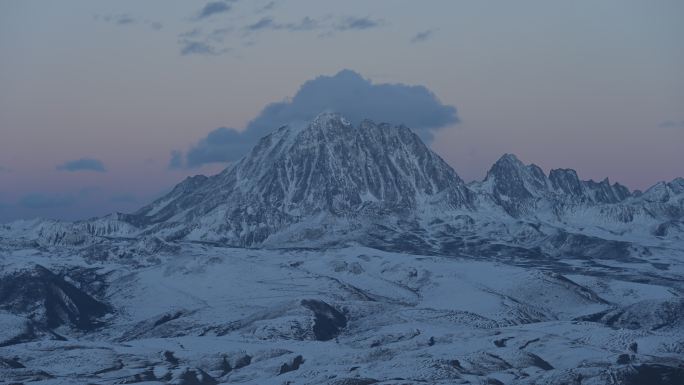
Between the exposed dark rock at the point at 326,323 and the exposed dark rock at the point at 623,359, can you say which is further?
the exposed dark rock at the point at 326,323

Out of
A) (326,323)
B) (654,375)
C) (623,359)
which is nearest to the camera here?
(654,375)

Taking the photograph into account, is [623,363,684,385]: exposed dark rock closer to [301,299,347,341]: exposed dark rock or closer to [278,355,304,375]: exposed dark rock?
[278,355,304,375]: exposed dark rock

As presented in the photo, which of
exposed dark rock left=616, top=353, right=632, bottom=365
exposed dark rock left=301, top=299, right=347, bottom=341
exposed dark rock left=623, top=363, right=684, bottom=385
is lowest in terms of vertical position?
exposed dark rock left=301, top=299, right=347, bottom=341

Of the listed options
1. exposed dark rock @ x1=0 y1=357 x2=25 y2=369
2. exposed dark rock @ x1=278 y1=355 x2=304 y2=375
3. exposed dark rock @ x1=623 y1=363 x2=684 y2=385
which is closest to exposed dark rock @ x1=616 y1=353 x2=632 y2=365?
exposed dark rock @ x1=623 y1=363 x2=684 y2=385

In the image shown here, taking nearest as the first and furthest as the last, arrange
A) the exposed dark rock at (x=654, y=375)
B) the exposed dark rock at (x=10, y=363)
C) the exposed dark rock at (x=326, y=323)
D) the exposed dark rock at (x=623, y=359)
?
the exposed dark rock at (x=654, y=375)
the exposed dark rock at (x=623, y=359)
the exposed dark rock at (x=10, y=363)
the exposed dark rock at (x=326, y=323)

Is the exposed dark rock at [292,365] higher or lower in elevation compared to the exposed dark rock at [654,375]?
lower

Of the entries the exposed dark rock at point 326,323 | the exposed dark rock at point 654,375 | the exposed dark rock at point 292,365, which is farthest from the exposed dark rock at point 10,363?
the exposed dark rock at point 654,375

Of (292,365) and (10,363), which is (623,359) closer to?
(292,365)

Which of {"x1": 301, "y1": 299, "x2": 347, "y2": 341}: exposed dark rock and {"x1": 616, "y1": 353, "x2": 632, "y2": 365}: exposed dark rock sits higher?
{"x1": 616, "y1": 353, "x2": 632, "y2": 365}: exposed dark rock

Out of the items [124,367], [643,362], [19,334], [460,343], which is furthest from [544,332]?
[19,334]

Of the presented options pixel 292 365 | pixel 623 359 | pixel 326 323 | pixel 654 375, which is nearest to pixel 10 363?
pixel 292 365

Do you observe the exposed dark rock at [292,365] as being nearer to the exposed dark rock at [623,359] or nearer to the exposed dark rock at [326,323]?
the exposed dark rock at [326,323]

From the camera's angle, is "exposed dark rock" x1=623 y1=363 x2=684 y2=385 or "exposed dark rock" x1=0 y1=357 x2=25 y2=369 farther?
"exposed dark rock" x1=0 y1=357 x2=25 y2=369

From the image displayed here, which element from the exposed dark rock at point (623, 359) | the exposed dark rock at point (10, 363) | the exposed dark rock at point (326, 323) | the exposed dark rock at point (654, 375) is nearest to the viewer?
the exposed dark rock at point (654, 375)
